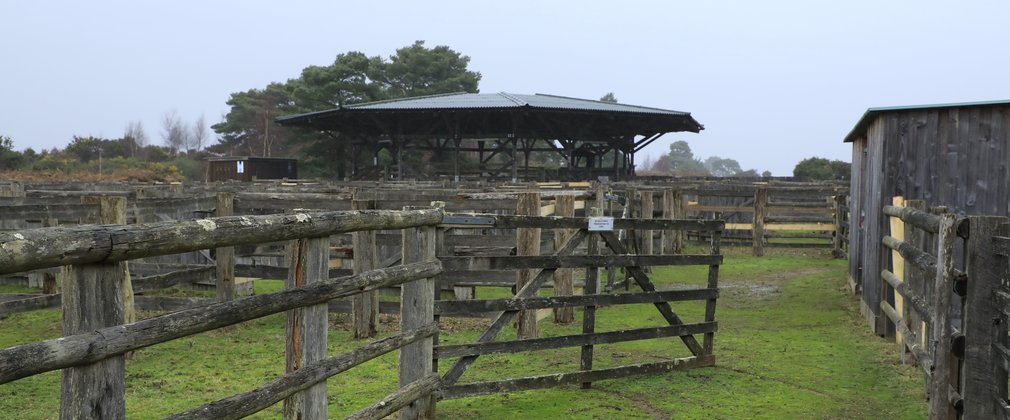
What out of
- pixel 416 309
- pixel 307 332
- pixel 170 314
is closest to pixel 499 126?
pixel 416 309

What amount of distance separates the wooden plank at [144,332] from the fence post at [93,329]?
0.14 ft

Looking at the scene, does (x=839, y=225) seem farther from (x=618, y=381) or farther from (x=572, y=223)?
(x=572, y=223)

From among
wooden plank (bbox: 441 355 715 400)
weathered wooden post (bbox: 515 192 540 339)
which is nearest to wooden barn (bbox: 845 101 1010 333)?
wooden plank (bbox: 441 355 715 400)

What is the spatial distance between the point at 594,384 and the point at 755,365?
1861mm

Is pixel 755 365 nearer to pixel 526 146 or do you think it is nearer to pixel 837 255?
pixel 837 255

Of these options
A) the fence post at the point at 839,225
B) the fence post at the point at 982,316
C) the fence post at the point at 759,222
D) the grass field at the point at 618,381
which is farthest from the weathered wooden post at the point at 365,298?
the fence post at the point at 839,225

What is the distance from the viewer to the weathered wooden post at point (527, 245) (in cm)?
952

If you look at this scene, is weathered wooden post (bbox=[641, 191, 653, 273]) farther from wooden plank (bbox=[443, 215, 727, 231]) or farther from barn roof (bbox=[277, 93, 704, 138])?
barn roof (bbox=[277, 93, 704, 138])

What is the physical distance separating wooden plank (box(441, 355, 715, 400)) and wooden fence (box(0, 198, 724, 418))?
0.01 metres

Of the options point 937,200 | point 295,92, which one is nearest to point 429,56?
point 295,92

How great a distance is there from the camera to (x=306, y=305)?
372 cm

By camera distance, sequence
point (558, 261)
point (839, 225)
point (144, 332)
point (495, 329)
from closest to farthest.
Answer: point (144, 332)
point (495, 329)
point (558, 261)
point (839, 225)

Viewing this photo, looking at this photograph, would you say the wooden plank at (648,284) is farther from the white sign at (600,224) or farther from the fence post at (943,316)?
the fence post at (943,316)

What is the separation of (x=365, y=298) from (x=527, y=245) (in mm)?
1952
